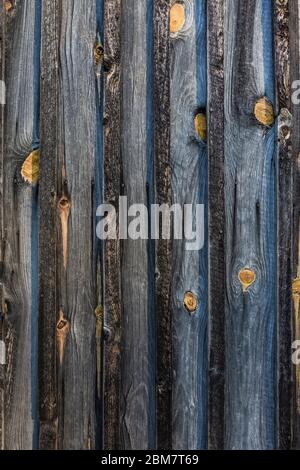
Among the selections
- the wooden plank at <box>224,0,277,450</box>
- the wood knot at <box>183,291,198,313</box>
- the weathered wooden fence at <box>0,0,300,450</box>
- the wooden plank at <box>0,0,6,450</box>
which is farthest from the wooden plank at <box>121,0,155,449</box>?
the wooden plank at <box>0,0,6,450</box>

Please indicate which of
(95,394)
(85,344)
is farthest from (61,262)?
(95,394)

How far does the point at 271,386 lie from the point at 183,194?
624 millimetres

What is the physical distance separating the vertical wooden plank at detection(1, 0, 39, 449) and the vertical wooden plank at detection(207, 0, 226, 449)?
0.54 m

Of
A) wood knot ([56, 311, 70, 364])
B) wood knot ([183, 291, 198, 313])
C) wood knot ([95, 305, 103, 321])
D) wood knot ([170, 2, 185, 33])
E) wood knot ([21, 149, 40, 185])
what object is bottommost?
wood knot ([56, 311, 70, 364])

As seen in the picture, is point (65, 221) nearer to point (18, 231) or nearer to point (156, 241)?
point (18, 231)

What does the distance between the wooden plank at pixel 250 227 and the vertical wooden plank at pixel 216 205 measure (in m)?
0.02

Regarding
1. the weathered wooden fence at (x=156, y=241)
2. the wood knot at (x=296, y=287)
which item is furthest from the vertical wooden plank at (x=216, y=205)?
the wood knot at (x=296, y=287)

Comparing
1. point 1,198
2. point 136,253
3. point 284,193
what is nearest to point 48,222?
point 1,198

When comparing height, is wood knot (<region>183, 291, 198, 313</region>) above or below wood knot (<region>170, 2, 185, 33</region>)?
below

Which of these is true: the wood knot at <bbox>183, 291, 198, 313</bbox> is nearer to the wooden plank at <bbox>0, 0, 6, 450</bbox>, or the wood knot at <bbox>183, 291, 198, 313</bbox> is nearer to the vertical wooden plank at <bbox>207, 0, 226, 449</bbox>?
the vertical wooden plank at <bbox>207, 0, 226, 449</bbox>

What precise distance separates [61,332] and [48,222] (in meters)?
0.34

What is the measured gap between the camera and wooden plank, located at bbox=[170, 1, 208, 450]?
1.46m

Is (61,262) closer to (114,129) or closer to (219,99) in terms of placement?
(114,129)

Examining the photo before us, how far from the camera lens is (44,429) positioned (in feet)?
4.88
